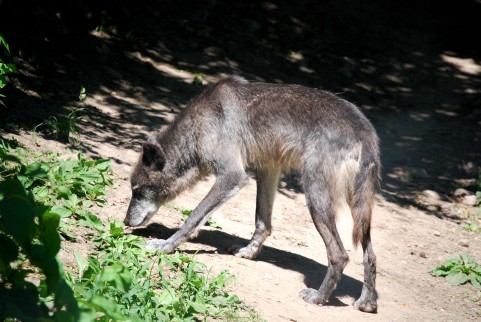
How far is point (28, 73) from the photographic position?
10055mm

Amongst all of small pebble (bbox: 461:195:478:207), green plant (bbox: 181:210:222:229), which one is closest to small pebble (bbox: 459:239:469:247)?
small pebble (bbox: 461:195:478:207)

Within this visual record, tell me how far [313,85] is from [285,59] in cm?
109

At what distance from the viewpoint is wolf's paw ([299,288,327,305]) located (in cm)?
591

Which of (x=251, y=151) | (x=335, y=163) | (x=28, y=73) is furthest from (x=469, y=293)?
(x=28, y=73)

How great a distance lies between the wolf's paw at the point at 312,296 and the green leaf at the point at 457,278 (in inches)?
77.2

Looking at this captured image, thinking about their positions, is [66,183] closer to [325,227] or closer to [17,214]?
[325,227]

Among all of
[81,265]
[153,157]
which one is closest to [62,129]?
[153,157]

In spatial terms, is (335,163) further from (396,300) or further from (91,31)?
(91,31)

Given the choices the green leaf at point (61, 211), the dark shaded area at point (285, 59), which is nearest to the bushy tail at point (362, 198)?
the green leaf at point (61, 211)

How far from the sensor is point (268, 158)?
6496mm

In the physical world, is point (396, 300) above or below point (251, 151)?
below

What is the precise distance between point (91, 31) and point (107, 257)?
773 centimetres

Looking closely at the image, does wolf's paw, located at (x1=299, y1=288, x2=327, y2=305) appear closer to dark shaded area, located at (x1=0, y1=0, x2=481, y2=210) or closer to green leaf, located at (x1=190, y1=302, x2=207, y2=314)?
green leaf, located at (x1=190, y1=302, x2=207, y2=314)

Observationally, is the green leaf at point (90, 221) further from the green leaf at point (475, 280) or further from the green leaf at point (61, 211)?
the green leaf at point (475, 280)
